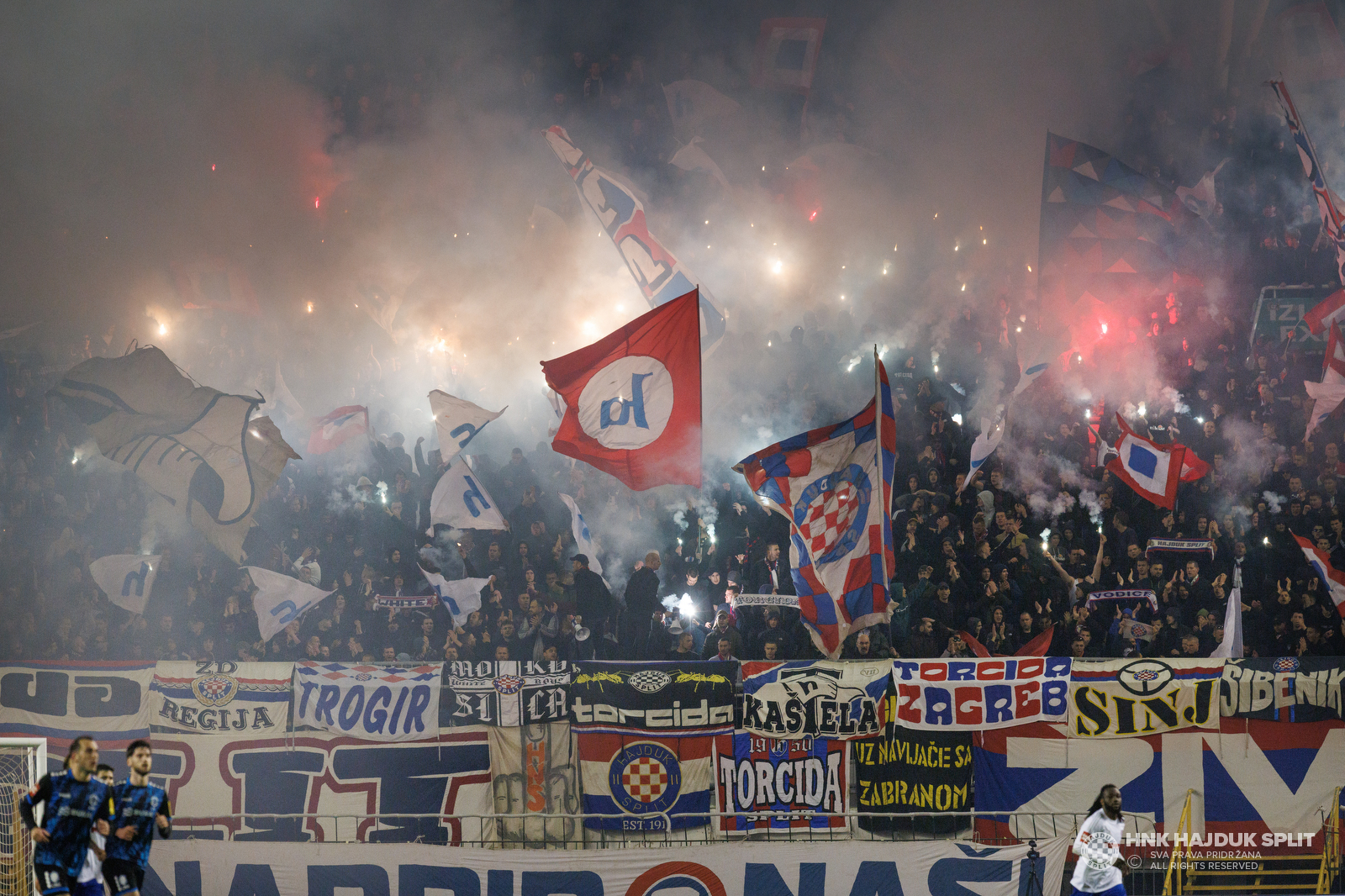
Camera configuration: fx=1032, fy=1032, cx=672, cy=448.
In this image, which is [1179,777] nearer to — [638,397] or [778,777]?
[778,777]

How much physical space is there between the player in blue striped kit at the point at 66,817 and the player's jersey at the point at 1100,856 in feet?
19.7

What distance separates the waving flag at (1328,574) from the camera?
9320mm

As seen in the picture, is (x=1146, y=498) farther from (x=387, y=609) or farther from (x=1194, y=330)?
(x=387, y=609)

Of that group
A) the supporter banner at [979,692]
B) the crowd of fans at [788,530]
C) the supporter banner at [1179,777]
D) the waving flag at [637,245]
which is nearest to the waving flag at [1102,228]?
the crowd of fans at [788,530]

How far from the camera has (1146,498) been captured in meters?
10.2

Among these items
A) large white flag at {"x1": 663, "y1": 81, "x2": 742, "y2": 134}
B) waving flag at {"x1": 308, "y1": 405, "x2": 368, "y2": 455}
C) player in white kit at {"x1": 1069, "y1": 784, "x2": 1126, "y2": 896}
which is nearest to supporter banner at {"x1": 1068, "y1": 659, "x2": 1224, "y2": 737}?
player in white kit at {"x1": 1069, "y1": 784, "x2": 1126, "y2": 896}

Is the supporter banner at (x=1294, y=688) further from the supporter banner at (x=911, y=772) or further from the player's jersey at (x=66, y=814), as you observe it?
the player's jersey at (x=66, y=814)

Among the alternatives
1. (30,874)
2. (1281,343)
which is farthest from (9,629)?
(1281,343)

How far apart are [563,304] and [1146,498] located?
1209 cm

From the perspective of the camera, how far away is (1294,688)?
846cm

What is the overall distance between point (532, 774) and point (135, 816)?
11.1 feet

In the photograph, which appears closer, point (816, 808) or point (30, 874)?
point (30, 874)

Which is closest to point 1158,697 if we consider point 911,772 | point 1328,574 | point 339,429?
point 911,772

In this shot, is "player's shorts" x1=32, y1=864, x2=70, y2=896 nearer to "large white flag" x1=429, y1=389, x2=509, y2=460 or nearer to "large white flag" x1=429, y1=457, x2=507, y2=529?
"large white flag" x1=429, y1=457, x2=507, y2=529
